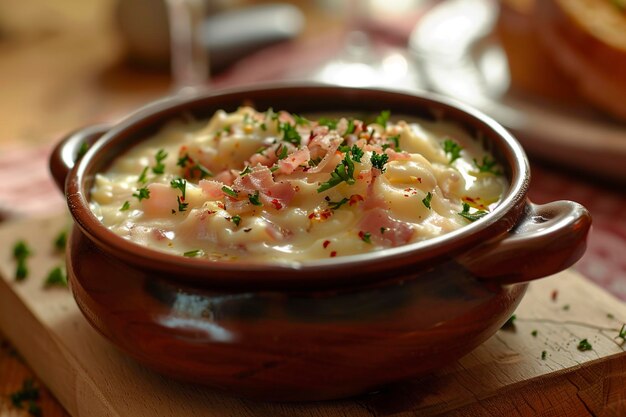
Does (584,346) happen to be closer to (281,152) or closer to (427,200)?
(427,200)

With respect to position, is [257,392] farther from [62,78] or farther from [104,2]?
[104,2]

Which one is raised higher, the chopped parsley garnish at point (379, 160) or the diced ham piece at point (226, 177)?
the chopped parsley garnish at point (379, 160)

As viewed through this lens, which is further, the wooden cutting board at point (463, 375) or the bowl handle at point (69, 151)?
the bowl handle at point (69, 151)

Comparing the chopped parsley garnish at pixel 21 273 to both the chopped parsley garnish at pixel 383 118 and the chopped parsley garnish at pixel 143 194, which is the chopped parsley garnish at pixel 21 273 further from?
the chopped parsley garnish at pixel 383 118

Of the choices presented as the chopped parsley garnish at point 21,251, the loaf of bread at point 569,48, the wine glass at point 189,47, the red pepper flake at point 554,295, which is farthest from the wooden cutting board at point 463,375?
the wine glass at point 189,47

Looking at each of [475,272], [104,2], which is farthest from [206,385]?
[104,2]

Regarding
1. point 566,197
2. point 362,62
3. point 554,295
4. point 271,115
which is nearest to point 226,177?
point 271,115
